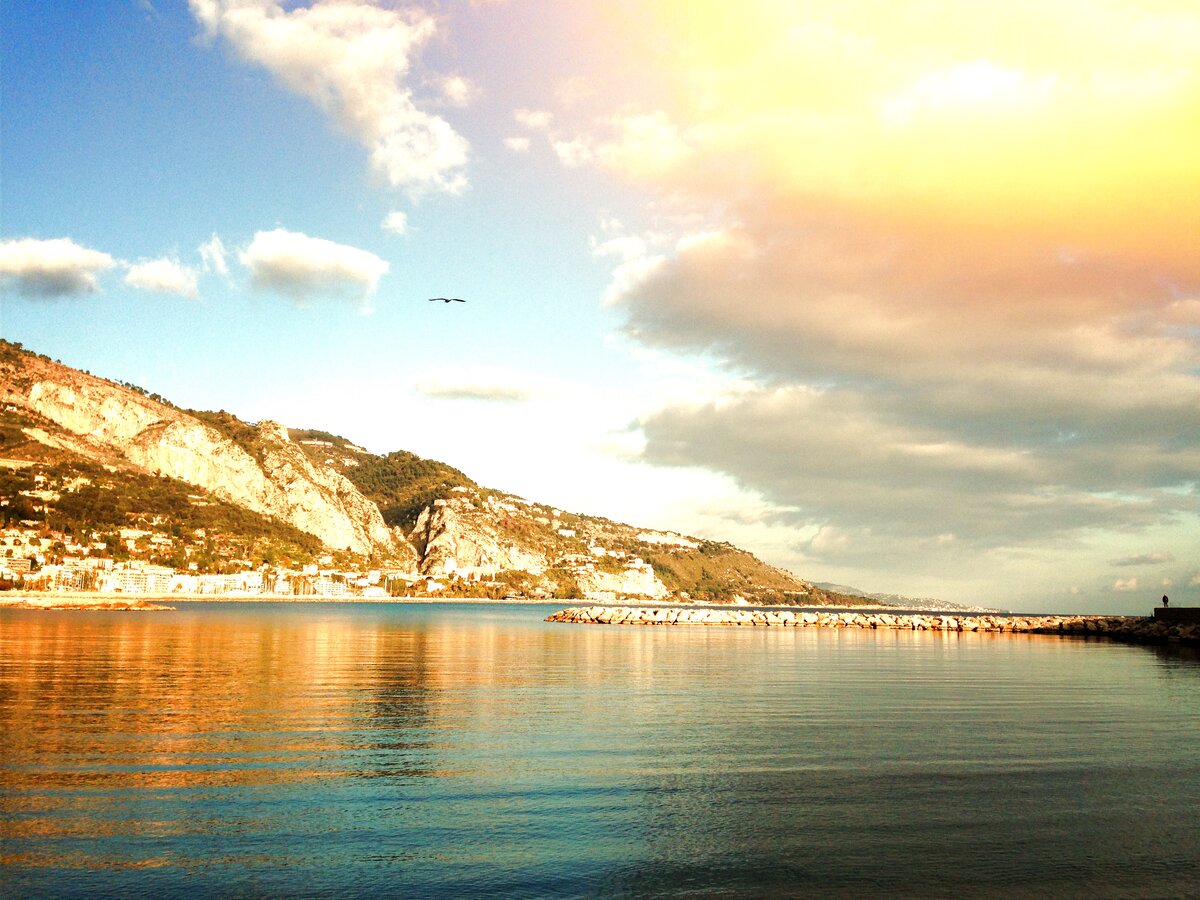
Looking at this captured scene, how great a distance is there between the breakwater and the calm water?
5551cm

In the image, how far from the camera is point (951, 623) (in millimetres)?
106125

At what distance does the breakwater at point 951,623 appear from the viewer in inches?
3092

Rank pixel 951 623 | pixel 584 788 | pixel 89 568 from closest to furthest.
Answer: pixel 584 788, pixel 951 623, pixel 89 568

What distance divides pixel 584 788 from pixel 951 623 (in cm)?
10406

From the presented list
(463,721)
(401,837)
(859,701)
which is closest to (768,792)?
(401,837)

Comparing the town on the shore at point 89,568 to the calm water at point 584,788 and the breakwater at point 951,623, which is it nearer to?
the breakwater at point 951,623

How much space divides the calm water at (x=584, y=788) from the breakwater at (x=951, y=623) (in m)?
55.5

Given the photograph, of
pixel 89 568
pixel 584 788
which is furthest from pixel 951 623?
pixel 89 568

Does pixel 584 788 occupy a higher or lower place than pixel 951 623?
higher

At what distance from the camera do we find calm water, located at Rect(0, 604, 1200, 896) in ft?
34.1

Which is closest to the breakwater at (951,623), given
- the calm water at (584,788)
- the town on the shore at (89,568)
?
the calm water at (584,788)

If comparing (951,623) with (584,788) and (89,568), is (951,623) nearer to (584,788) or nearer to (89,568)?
(584,788)

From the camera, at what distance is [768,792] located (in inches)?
587

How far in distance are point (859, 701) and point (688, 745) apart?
11.8 m
